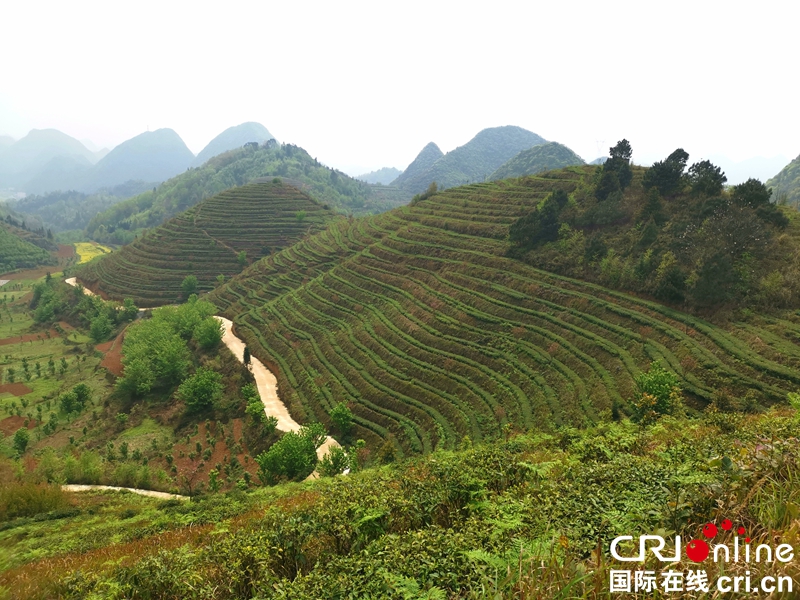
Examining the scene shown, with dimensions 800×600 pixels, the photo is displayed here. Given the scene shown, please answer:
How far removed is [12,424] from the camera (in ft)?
113

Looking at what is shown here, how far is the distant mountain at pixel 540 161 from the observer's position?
13112 cm

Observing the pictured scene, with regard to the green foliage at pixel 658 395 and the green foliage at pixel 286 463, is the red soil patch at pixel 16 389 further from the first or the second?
the green foliage at pixel 658 395

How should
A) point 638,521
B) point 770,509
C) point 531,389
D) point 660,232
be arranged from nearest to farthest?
point 770,509, point 638,521, point 531,389, point 660,232

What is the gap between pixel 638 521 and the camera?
5105 mm

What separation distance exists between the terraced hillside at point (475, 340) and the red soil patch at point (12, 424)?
63.4 feet

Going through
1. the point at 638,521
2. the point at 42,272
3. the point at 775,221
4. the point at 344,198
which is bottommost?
the point at 638,521

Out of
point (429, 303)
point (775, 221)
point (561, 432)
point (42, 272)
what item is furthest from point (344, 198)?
point (561, 432)

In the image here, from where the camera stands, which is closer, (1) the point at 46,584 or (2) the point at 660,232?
(1) the point at 46,584

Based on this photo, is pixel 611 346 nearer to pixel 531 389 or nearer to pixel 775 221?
pixel 531 389

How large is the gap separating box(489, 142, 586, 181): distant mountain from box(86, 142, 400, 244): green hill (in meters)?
48.4

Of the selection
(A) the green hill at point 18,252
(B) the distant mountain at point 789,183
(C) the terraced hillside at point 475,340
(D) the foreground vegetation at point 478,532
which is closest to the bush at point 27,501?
(D) the foreground vegetation at point 478,532

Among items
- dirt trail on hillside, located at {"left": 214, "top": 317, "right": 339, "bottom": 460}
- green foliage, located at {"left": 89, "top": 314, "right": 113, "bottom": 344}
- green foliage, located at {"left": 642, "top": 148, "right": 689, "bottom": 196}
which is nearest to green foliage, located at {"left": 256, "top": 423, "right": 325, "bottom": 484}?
dirt trail on hillside, located at {"left": 214, "top": 317, "right": 339, "bottom": 460}

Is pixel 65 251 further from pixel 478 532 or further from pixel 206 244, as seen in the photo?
pixel 478 532

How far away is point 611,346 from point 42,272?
132 metres
